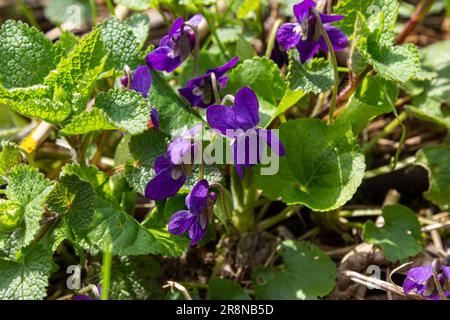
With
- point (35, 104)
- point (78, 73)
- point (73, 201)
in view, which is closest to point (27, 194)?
point (73, 201)

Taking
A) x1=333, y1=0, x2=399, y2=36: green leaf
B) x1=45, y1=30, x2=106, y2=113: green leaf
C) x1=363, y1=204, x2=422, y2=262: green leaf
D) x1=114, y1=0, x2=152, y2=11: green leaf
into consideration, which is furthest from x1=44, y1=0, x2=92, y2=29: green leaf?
x1=363, y1=204, x2=422, y2=262: green leaf

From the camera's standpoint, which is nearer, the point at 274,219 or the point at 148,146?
the point at 148,146

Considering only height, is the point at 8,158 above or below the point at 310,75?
below

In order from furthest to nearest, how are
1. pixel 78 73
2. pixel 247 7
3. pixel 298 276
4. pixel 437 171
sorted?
pixel 247 7 < pixel 437 171 < pixel 298 276 < pixel 78 73

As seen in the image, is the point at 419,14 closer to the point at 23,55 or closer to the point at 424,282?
the point at 424,282

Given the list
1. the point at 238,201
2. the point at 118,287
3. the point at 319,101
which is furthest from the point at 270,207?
the point at 118,287

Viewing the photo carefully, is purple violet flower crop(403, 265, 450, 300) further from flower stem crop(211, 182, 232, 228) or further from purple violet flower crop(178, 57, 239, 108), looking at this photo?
purple violet flower crop(178, 57, 239, 108)

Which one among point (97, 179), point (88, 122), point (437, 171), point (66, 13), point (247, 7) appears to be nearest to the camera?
point (88, 122)
